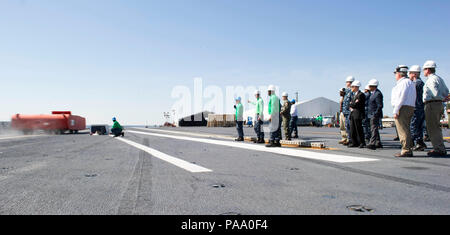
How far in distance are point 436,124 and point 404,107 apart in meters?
0.80

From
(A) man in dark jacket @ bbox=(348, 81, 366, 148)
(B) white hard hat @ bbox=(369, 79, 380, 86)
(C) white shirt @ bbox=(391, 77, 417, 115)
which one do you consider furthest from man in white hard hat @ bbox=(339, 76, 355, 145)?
(C) white shirt @ bbox=(391, 77, 417, 115)

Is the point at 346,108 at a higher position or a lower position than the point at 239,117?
higher

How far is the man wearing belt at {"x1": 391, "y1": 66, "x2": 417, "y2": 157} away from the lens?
5758 millimetres

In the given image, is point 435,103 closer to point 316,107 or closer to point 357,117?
point 357,117

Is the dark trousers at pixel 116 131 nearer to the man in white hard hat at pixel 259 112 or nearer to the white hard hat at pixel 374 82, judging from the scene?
the man in white hard hat at pixel 259 112

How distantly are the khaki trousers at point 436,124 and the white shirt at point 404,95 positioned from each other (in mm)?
570

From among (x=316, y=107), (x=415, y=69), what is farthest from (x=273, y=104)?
(x=316, y=107)

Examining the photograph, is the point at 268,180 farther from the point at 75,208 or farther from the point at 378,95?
the point at 378,95

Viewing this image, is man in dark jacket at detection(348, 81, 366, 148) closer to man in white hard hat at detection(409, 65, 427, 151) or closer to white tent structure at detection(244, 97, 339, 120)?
man in white hard hat at detection(409, 65, 427, 151)

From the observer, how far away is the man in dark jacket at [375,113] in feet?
24.9

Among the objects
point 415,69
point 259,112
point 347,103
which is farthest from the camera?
point 259,112

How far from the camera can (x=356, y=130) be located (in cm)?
818

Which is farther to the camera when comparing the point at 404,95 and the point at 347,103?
the point at 347,103
